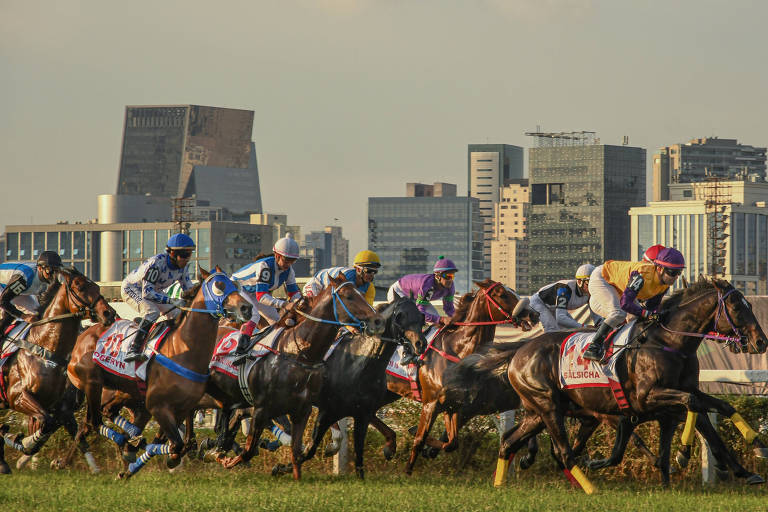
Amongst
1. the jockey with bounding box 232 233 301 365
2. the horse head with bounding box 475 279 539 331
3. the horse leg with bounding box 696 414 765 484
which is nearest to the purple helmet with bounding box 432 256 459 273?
the horse head with bounding box 475 279 539 331

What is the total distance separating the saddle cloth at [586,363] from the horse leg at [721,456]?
793 millimetres

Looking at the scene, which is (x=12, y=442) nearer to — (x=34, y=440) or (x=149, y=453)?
(x=34, y=440)

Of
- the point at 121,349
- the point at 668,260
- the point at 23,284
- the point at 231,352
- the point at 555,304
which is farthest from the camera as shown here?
the point at 555,304

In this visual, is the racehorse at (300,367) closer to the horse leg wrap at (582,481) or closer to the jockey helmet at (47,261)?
the horse leg wrap at (582,481)

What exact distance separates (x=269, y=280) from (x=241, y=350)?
1.40m

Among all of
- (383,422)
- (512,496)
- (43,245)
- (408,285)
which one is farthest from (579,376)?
(43,245)

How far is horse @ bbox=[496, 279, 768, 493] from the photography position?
10.0m

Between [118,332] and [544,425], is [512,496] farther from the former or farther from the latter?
[118,332]

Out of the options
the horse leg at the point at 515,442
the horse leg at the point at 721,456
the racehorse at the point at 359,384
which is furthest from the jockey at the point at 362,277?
the horse leg at the point at 721,456

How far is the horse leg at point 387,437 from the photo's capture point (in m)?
11.9

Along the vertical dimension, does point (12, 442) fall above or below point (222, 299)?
below

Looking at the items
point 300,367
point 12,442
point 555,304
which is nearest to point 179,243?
point 300,367

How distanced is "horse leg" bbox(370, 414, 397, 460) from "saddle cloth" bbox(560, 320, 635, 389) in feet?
6.34

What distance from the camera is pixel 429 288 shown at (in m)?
13.8
